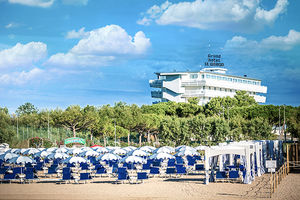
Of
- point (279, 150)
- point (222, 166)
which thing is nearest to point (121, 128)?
point (279, 150)

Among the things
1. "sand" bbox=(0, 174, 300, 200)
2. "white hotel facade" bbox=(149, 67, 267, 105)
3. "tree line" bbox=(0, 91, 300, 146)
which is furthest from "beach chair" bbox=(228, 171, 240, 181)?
"white hotel facade" bbox=(149, 67, 267, 105)

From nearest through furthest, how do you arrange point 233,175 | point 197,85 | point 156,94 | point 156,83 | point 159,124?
point 233,175 → point 159,124 → point 197,85 → point 156,83 → point 156,94

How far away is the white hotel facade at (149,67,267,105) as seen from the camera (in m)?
104

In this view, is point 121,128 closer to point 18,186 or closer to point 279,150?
point 279,150

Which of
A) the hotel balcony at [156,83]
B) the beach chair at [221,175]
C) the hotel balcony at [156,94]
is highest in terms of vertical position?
the hotel balcony at [156,83]

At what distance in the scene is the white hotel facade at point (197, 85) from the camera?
104m

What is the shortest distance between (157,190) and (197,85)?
83.2 metres

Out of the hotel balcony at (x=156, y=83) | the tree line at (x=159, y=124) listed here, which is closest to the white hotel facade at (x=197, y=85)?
the hotel balcony at (x=156, y=83)

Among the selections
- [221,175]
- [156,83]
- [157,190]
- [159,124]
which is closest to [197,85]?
[156,83]

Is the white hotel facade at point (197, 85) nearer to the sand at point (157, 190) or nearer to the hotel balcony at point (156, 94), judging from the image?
the hotel balcony at point (156, 94)

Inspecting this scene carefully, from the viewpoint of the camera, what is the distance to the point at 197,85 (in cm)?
10375

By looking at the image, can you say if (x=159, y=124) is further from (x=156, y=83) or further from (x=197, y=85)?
(x=156, y=83)

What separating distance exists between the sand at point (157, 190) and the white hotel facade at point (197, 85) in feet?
257

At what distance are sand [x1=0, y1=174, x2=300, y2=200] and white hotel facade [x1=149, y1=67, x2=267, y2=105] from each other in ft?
257
